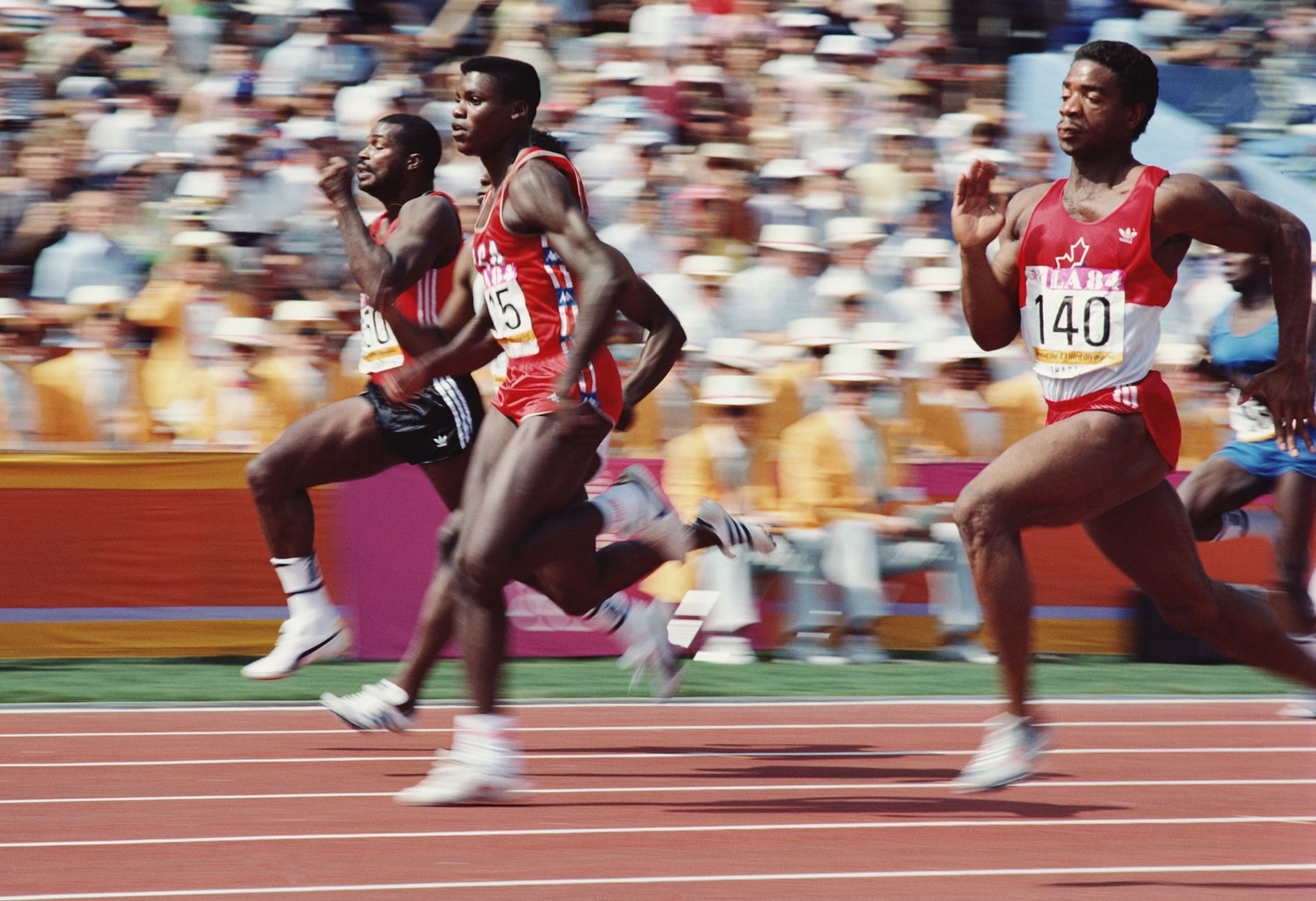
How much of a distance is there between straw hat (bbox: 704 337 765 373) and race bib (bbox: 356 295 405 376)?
11.2 ft

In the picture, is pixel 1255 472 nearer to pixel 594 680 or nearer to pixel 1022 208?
pixel 1022 208

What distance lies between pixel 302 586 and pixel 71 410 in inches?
134

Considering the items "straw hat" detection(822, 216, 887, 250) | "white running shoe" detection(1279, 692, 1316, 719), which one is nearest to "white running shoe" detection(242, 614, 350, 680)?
"white running shoe" detection(1279, 692, 1316, 719)

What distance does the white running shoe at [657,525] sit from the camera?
260 inches

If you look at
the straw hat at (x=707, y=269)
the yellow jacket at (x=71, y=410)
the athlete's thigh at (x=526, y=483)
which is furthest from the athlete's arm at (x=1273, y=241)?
the yellow jacket at (x=71, y=410)

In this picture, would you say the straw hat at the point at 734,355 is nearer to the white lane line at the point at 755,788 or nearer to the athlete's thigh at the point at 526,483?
the white lane line at the point at 755,788

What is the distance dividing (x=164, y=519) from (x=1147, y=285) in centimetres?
590

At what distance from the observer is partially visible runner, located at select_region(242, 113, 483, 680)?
6.77 metres

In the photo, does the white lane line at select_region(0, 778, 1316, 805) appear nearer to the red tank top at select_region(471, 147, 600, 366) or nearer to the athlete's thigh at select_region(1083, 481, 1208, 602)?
the athlete's thigh at select_region(1083, 481, 1208, 602)

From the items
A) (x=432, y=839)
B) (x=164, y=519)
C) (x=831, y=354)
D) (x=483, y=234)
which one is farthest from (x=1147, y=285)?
(x=164, y=519)

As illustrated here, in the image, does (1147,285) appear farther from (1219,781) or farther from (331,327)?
(331,327)

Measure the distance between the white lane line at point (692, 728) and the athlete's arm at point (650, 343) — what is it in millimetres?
1810

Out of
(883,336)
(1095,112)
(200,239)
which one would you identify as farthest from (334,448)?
(883,336)

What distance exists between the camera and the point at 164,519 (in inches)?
376
